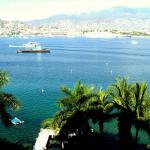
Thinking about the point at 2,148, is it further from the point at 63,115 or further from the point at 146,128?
the point at 146,128

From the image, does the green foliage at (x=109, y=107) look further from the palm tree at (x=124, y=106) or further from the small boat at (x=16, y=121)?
the small boat at (x=16, y=121)

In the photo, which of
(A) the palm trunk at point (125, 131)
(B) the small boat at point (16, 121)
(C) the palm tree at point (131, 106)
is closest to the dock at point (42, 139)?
(B) the small boat at point (16, 121)

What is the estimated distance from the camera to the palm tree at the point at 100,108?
40.7m

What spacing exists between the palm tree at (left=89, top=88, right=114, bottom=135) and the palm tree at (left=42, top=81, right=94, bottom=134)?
818 mm

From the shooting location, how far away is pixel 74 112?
40.6 meters

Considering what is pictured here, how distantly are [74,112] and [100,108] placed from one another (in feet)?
9.71

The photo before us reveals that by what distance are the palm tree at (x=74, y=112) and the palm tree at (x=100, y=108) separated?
82 centimetres

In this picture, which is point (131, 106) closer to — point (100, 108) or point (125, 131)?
point (125, 131)

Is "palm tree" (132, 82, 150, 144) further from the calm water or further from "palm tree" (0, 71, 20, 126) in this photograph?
"palm tree" (0, 71, 20, 126)

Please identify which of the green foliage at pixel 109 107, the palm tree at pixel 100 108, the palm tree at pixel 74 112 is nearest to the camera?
the green foliage at pixel 109 107

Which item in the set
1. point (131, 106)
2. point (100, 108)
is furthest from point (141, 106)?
point (100, 108)

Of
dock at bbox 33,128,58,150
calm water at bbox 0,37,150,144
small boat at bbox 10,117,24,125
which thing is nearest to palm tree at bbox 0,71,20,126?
dock at bbox 33,128,58,150

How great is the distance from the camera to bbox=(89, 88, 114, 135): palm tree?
4072cm

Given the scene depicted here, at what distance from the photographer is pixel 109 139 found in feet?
164
